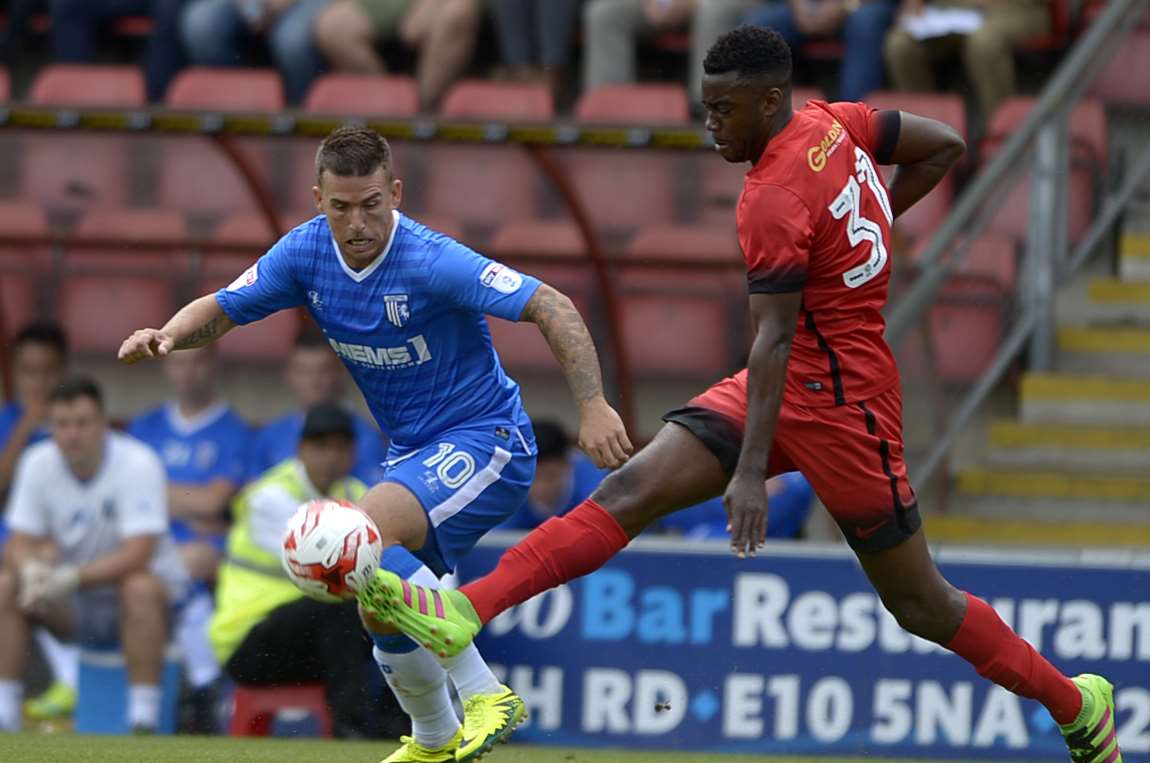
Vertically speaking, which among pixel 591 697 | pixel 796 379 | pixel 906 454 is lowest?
pixel 591 697

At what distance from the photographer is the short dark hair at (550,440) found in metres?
8.74

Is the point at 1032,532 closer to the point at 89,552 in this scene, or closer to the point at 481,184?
the point at 481,184

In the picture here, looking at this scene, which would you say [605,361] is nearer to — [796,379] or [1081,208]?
[1081,208]

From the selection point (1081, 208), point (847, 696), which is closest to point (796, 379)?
point (847, 696)

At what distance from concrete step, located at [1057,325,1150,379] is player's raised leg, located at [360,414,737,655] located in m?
4.90

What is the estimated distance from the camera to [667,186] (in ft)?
30.6

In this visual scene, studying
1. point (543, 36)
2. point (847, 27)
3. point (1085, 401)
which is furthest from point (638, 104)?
point (1085, 401)

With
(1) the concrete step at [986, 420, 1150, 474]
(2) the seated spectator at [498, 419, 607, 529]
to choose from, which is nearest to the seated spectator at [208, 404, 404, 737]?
(2) the seated spectator at [498, 419, 607, 529]

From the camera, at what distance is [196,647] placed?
8.95m

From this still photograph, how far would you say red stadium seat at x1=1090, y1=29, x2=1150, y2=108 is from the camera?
33.3 feet

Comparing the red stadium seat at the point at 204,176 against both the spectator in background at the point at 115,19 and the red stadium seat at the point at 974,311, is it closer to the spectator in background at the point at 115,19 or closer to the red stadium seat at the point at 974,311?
the spectator in background at the point at 115,19

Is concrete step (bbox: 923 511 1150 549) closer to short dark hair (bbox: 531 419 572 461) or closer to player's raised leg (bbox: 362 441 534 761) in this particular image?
short dark hair (bbox: 531 419 572 461)

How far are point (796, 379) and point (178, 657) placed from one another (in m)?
4.17

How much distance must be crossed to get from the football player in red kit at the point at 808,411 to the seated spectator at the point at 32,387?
4.91m
